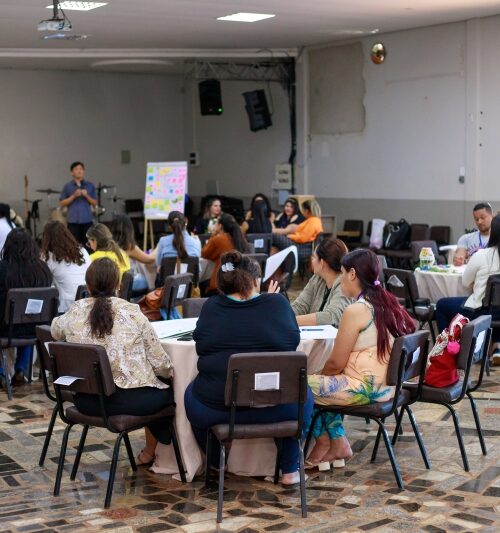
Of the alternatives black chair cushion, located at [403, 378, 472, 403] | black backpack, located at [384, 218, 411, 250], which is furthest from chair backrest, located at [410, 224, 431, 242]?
black chair cushion, located at [403, 378, 472, 403]

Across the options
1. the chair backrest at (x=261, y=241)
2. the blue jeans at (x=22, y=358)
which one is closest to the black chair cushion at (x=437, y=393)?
the blue jeans at (x=22, y=358)

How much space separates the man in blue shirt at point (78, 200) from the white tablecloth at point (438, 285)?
750 centimetres

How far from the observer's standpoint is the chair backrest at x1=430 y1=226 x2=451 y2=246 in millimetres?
13805

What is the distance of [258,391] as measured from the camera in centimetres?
446

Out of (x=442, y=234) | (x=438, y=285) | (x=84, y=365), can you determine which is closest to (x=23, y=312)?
(x=84, y=365)

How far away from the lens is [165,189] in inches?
603

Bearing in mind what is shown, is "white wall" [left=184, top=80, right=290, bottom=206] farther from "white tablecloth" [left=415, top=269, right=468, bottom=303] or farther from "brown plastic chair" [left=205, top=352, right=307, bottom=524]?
"brown plastic chair" [left=205, top=352, right=307, bottom=524]

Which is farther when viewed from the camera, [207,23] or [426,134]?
[426,134]

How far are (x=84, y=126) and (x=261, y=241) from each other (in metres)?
9.31

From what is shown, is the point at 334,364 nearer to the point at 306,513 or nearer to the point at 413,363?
the point at 413,363

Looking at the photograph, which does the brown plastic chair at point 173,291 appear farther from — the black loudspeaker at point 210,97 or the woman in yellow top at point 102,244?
the black loudspeaker at point 210,97

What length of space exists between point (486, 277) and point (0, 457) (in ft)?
12.6

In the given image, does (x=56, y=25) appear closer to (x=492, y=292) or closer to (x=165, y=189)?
(x=492, y=292)

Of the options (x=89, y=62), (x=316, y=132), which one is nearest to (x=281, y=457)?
(x=316, y=132)
